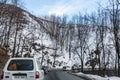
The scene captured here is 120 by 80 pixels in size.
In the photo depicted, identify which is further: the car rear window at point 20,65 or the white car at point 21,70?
the car rear window at point 20,65

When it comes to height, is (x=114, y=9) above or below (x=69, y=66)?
above

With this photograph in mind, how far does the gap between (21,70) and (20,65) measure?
0.94 feet

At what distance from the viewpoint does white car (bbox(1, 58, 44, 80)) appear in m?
14.3

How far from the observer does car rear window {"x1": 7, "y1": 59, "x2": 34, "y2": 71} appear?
1453 cm

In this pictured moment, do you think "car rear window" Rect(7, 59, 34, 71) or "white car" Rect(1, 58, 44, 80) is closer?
"white car" Rect(1, 58, 44, 80)

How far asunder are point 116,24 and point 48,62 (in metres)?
81.8

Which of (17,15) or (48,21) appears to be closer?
(17,15)

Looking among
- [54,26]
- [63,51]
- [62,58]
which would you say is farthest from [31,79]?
[54,26]

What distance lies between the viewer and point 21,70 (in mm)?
14492

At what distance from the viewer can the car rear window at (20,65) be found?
14.5 meters

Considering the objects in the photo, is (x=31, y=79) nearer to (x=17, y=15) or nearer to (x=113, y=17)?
(x=113, y=17)

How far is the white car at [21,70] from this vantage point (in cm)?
1431

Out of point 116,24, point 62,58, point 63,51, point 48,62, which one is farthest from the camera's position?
point 63,51

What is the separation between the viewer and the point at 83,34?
291ft
